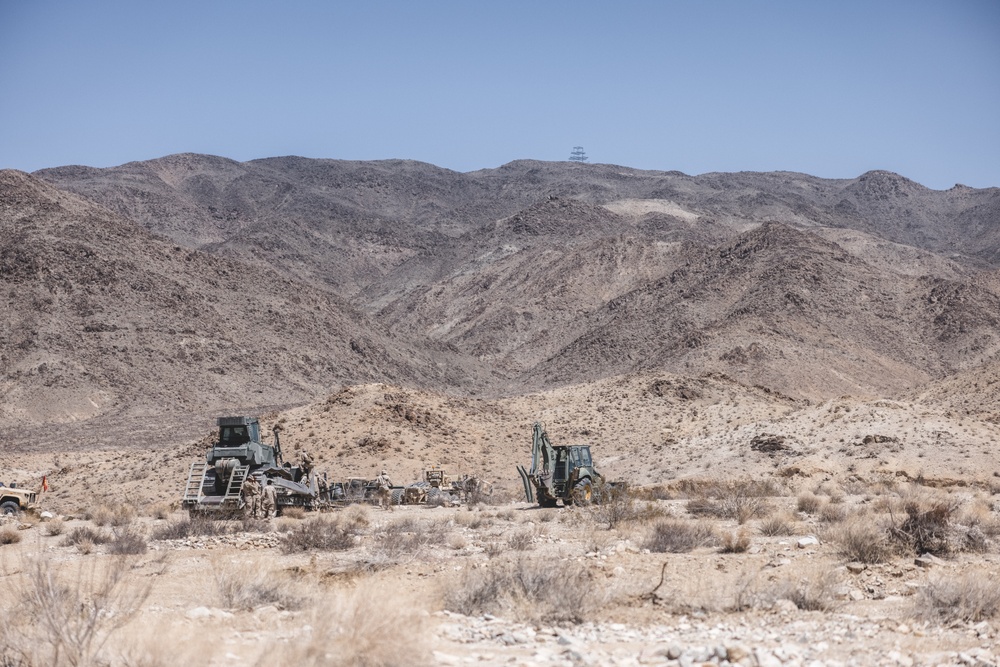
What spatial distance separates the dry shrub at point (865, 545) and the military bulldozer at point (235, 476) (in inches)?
479

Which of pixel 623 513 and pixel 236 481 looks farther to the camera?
pixel 236 481

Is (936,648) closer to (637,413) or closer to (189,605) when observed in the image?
(189,605)

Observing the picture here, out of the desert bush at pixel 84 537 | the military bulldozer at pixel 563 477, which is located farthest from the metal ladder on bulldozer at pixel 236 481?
the military bulldozer at pixel 563 477

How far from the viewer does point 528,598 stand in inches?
377

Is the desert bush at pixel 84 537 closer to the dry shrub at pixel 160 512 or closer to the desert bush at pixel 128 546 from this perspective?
the desert bush at pixel 128 546

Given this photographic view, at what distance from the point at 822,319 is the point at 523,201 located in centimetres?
10670

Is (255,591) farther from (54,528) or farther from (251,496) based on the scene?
(251,496)

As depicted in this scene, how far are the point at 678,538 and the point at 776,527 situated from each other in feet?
7.91

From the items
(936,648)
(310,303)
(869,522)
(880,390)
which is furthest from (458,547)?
(310,303)

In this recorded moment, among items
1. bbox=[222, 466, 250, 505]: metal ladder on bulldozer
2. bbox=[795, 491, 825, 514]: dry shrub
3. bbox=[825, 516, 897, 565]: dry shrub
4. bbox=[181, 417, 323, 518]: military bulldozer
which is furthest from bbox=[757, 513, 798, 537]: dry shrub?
bbox=[222, 466, 250, 505]: metal ladder on bulldozer

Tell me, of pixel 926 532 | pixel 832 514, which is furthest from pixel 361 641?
pixel 832 514

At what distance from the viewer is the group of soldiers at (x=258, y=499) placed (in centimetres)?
1983

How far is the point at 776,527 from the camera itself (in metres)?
15.3

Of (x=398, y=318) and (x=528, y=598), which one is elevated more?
(x=398, y=318)
